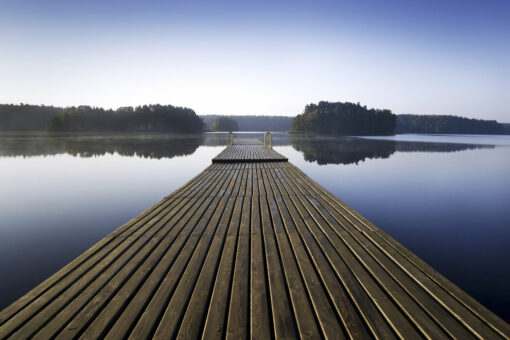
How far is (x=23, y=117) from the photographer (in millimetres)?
81750

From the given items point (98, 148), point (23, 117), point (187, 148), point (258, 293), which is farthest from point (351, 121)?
point (23, 117)

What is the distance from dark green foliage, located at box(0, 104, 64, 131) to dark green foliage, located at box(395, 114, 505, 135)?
135322 mm

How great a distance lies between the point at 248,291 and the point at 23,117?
117 meters

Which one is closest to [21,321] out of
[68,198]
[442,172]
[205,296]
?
[205,296]

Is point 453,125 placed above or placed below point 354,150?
above

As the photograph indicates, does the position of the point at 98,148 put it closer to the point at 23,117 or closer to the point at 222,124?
the point at 222,124

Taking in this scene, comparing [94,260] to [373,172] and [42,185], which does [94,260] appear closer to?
[42,185]

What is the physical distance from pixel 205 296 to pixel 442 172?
1276cm

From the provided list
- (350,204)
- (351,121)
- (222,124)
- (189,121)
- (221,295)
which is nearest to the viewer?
(221,295)

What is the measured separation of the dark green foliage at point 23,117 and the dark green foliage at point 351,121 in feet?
301

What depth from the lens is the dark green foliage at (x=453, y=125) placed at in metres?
81.8

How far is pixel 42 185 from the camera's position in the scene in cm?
803

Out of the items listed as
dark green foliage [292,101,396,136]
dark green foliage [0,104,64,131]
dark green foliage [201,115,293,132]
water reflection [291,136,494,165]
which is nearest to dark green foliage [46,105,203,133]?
dark green foliage [0,104,64,131]

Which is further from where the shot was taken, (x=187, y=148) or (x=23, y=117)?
(x=23, y=117)
